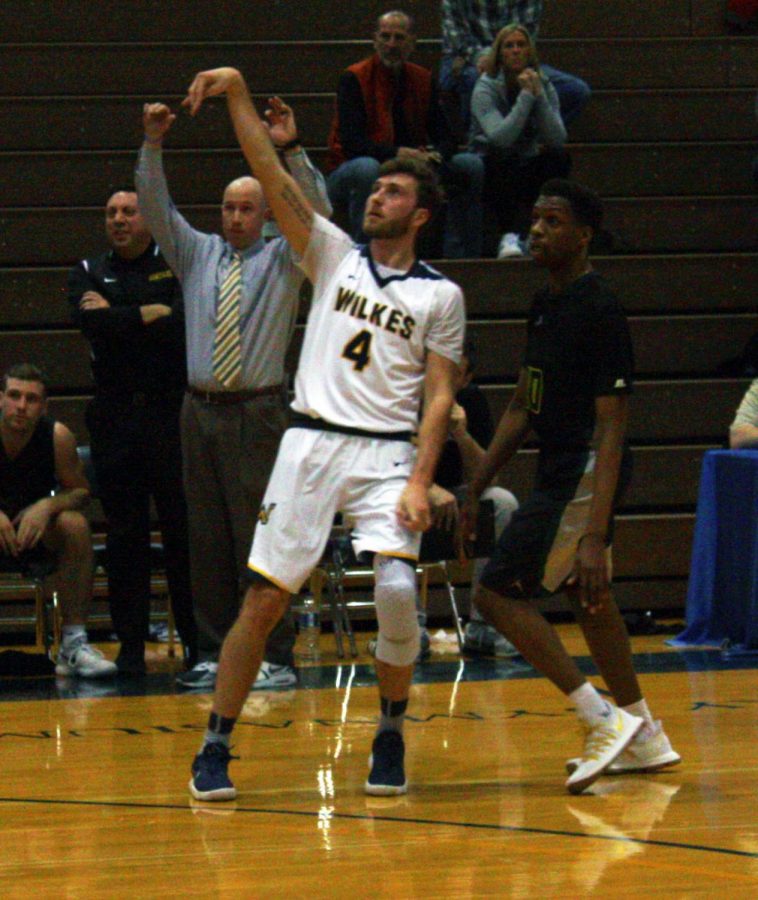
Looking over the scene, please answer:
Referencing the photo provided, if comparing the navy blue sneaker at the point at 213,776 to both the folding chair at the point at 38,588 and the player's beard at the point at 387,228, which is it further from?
the folding chair at the point at 38,588

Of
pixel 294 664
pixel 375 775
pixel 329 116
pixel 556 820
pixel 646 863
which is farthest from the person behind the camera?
pixel 329 116

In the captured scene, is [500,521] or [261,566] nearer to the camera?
[261,566]

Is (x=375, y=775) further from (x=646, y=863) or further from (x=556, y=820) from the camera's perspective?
(x=646, y=863)

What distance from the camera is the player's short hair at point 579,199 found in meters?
4.46

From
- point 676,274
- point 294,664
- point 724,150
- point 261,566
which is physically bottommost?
point 294,664

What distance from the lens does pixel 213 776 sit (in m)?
4.18

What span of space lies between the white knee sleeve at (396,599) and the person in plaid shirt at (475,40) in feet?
18.0

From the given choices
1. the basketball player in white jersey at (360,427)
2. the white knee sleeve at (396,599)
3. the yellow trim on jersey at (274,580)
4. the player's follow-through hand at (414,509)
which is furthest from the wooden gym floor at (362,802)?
the player's follow-through hand at (414,509)

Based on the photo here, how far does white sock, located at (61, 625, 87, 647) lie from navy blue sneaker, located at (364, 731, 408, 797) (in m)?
2.50

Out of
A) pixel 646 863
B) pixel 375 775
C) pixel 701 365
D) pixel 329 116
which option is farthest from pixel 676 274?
pixel 646 863

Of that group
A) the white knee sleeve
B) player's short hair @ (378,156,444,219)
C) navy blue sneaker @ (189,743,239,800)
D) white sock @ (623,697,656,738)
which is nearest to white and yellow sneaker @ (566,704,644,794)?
white sock @ (623,697,656,738)

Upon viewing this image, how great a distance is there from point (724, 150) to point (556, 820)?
6568 mm

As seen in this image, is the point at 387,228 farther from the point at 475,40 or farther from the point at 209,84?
the point at 475,40

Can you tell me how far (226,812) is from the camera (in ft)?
13.3
